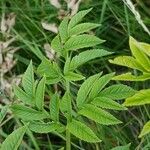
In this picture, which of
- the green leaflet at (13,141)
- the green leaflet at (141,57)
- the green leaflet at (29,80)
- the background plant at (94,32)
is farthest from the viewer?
the background plant at (94,32)

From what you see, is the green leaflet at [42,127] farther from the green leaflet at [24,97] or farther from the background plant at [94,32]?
the background plant at [94,32]

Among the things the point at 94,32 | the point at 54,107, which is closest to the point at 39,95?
the point at 54,107

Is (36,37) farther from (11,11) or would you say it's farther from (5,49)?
(5,49)

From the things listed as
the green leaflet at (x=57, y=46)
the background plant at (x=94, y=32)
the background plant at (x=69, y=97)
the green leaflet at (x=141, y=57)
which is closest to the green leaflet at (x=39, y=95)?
the background plant at (x=69, y=97)

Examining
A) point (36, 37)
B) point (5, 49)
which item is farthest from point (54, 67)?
point (36, 37)

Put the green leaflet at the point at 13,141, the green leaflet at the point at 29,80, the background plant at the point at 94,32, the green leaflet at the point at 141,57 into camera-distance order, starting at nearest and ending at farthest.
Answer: the green leaflet at the point at 13,141
the green leaflet at the point at 141,57
the green leaflet at the point at 29,80
the background plant at the point at 94,32

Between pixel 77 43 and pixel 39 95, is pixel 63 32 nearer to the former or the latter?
pixel 77 43
